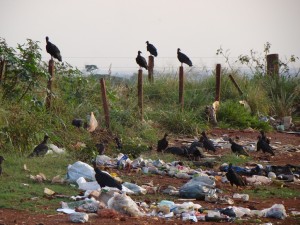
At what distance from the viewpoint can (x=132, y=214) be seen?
7.53 meters

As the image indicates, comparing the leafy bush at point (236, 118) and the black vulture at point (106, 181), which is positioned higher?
the leafy bush at point (236, 118)

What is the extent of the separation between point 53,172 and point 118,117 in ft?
13.4

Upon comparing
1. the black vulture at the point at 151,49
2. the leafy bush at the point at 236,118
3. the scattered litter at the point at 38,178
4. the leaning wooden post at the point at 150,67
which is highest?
the black vulture at the point at 151,49

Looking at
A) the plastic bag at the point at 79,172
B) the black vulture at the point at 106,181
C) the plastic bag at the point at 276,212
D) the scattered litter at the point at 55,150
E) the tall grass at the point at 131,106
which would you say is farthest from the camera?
the tall grass at the point at 131,106

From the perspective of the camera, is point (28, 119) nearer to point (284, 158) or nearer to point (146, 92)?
point (284, 158)

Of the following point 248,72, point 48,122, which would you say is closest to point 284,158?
point 48,122

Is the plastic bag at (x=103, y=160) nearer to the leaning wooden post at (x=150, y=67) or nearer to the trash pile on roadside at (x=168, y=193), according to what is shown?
the trash pile on roadside at (x=168, y=193)

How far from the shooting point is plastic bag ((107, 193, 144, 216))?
24.8 feet

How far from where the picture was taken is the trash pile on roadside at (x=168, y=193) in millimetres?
7602

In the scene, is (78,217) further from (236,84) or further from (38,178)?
(236,84)

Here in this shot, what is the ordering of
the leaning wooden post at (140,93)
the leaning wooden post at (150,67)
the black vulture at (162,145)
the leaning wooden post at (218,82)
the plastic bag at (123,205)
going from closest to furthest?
the plastic bag at (123,205) → the black vulture at (162,145) → the leaning wooden post at (140,93) → the leaning wooden post at (218,82) → the leaning wooden post at (150,67)

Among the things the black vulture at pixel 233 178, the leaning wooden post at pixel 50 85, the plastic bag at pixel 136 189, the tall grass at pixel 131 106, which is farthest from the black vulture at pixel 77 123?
the black vulture at pixel 233 178

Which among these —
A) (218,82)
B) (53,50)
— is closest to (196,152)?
(53,50)

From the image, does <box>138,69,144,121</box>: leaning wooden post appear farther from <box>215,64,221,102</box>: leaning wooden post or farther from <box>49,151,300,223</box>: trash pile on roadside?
<box>215,64,221,102</box>: leaning wooden post
